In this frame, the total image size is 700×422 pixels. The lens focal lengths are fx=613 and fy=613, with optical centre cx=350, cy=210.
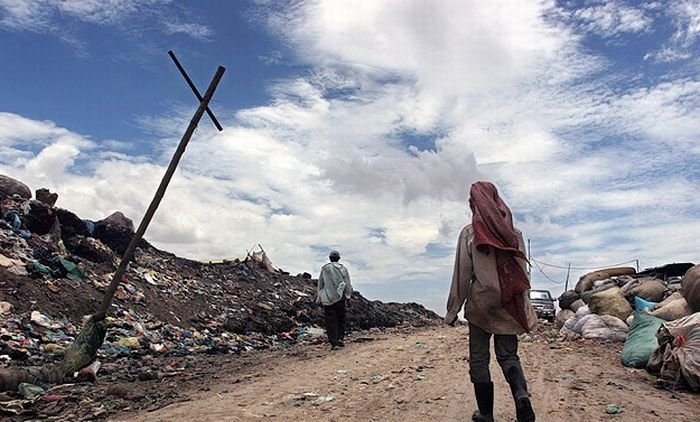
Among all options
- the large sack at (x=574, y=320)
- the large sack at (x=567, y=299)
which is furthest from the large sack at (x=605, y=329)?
the large sack at (x=567, y=299)

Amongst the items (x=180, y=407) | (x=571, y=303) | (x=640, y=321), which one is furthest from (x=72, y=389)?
(x=571, y=303)

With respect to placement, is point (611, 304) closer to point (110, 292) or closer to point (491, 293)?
point (491, 293)

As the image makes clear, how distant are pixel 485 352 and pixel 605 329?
6.56m

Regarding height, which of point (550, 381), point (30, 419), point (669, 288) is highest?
point (669, 288)

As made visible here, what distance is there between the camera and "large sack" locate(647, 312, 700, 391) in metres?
6.07

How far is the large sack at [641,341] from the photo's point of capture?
7.57 m

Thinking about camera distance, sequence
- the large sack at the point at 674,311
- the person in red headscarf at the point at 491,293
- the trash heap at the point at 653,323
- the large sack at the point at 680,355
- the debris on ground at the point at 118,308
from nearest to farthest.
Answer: the person in red headscarf at the point at 491,293 → the large sack at the point at 680,355 → the trash heap at the point at 653,323 → the debris on ground at the point at 118,308 → the large sack at the point at 674,311

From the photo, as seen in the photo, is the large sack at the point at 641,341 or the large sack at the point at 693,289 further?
the large sack at the point at 693,289

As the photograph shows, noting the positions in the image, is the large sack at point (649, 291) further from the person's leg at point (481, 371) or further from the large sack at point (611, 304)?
the person's leg at point (481, 371)

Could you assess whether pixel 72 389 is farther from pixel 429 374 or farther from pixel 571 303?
pixel 571 303

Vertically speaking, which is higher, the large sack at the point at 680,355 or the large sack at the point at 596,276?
the large sack at the point at 596,276

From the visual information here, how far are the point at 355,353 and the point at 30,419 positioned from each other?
15.5 ft

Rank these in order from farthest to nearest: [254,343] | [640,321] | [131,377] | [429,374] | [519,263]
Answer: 1. [254,343]
2. [640,321]
3. [131,377]
4. [429,374]
5. [519,263]

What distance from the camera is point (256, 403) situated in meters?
5.77
